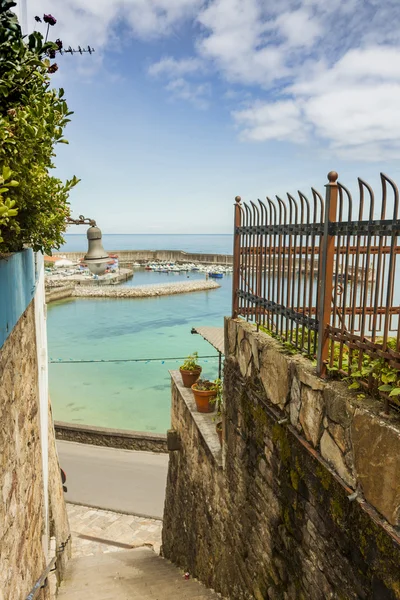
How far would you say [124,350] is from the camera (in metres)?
29.9

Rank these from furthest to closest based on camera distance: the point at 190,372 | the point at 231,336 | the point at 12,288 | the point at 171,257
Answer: the point at 171,257 < the point at 190,372 < the point at 231,336 < the point at 12,288

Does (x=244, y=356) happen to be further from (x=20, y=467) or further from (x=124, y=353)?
(x=124, y=353)

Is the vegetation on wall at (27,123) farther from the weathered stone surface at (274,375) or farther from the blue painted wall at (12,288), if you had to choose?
the weathered stone surface at (274,375)

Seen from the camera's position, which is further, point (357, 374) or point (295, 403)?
point (295, 403)

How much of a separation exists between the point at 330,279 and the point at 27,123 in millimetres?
2371

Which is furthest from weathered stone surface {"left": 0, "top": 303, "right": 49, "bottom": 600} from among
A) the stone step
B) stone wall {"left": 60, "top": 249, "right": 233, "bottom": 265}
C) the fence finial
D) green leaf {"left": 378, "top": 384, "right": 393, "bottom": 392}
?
stone wall {"left": 60, "top": 249, "right": 233, "bottom": 265}

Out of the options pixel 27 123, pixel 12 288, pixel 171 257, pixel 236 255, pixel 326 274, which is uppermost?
pixel 27 123

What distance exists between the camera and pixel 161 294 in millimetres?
52906

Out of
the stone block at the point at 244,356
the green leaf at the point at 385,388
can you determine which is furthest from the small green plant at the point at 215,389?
the green leaf at the point at 385,388

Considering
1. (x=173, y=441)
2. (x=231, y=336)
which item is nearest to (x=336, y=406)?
(x=231, y=336)

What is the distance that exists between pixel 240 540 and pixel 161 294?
4898 centimetres

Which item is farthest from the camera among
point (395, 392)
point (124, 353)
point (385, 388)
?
point (124, 353)

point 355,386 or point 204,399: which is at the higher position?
point 355,386

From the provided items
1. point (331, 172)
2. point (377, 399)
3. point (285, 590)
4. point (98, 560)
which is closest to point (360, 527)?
point (377, 399)
